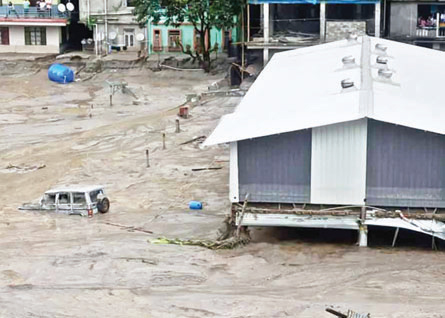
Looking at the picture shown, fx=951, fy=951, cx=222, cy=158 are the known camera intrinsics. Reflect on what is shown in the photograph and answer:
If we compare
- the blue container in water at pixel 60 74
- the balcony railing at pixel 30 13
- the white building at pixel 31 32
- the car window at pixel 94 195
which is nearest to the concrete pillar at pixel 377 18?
the blue container in water at pixel 60 74

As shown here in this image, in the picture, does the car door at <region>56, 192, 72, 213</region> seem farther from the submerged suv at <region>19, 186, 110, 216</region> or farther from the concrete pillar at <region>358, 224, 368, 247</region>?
the concrete pillar at <region>358, 224, 368, 247</region>

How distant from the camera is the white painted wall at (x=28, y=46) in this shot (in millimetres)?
63719

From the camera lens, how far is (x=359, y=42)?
124 feet

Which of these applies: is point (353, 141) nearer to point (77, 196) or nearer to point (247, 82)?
point (77, 196)

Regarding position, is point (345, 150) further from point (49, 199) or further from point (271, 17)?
point (271, 17)

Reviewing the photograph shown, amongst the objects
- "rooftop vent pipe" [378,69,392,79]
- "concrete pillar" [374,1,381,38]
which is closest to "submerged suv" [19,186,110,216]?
"rooftop vent pipe" [378,69,392,79]

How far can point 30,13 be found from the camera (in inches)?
2484

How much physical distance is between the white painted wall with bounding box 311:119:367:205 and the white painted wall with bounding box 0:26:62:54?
41.2m

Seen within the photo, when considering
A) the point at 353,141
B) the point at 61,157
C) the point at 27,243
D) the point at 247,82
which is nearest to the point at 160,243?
the point at 27,243

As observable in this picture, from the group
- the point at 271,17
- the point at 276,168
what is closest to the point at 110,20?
the point at 271,17

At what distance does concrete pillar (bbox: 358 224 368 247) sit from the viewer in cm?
2528

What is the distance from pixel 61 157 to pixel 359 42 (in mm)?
12772

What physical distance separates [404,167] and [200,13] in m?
31.0

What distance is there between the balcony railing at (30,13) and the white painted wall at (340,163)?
40.8 metres
